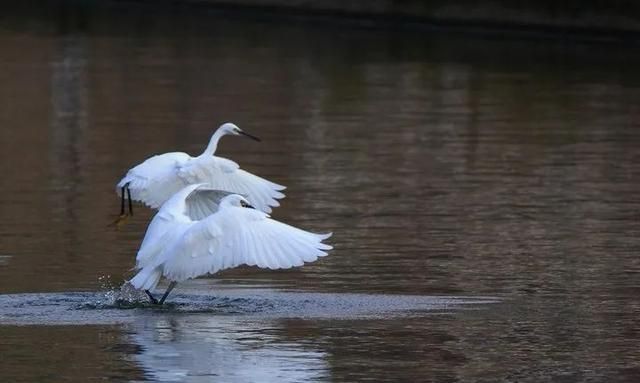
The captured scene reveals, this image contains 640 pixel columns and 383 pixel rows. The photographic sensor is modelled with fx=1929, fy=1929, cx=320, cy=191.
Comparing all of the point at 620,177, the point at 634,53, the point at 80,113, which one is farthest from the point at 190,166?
the point at 634,53

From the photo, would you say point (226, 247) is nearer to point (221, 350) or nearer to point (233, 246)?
point (233, 246)

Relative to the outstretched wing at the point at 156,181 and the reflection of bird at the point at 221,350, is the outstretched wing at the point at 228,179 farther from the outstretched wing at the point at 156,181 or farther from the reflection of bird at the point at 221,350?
the reflection of bird at the point at 221,350

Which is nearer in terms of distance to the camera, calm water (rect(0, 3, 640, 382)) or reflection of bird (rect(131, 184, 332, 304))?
calm water (rect(0, 3, 640, 382))

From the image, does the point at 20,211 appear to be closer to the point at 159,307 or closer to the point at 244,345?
the point at 159,307

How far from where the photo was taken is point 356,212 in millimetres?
19047

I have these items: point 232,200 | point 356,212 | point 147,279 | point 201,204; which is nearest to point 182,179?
point 201,204

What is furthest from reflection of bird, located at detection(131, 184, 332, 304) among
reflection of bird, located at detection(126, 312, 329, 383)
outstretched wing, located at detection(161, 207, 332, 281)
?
reflection of bird, located at detection(126, 312, 329, 383)

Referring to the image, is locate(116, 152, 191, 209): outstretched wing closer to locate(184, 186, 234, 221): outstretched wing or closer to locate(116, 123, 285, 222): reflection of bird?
locate(116, 123, 285, 222): reflection of bird

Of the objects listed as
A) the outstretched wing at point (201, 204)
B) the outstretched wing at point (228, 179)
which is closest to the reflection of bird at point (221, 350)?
the outstretched wing at point (201, 204)

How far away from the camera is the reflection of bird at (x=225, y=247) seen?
1346 centimetres

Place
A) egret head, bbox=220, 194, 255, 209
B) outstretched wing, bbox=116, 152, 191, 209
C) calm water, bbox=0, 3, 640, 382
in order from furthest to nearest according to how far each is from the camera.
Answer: outstretched wing, bbox=116, 152, 191, 209 → egret head, bbox=220, 194, 255, 209 → calm water, bbox=0, 3, 640, 382

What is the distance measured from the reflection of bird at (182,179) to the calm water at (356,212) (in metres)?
0.63

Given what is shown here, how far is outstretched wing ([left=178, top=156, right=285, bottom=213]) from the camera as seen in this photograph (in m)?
15.5

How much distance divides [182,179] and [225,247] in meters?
2.08
